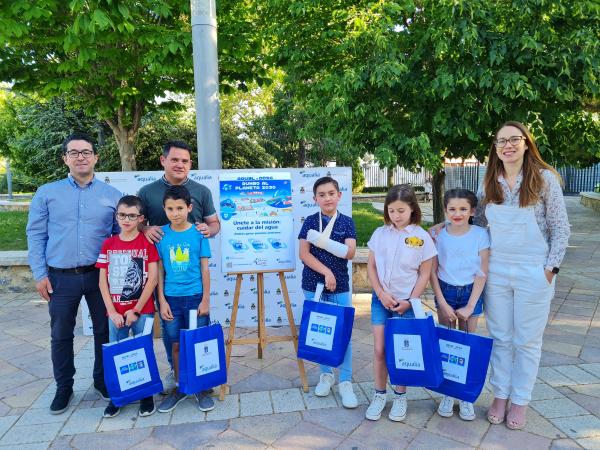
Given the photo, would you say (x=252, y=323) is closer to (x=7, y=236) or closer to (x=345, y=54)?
(x=345, y=54)

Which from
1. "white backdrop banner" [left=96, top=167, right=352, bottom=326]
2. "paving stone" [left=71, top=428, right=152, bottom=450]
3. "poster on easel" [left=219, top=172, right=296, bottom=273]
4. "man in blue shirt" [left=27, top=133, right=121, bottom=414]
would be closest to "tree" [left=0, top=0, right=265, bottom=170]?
"white backdrop banner" [left=96, top=167, right=352, bottom=326]

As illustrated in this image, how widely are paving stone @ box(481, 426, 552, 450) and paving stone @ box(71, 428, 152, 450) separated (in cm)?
216

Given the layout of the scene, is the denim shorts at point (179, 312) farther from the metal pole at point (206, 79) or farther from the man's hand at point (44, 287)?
the metal pole at point (206, 79)

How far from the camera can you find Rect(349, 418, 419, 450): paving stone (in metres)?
2.59

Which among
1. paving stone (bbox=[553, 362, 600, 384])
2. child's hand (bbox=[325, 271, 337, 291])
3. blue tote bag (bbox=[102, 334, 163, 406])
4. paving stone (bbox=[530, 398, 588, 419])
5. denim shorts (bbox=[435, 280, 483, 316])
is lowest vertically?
paving stone (bbox=[530, 398, 588, 419])

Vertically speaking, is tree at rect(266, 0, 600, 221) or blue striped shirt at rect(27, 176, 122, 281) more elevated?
tree at rect(266, 0, 600, 221)

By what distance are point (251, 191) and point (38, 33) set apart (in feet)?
17.0

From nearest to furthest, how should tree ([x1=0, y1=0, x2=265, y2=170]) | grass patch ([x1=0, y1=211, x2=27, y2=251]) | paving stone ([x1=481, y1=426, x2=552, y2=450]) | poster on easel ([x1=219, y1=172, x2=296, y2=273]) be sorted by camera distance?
paving stone ([x1=481, y1=426, x2=552, y2=450]) → poster on easel ([x1=219, y1=172, x2=296, y2=273]) → tree ([x1=0, y1=0, x2=265, y2=170]) → grass patch ([x1=0, y1=211, x2=27, y2=251])

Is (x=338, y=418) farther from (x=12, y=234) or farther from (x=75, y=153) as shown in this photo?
(x=12, y=234)

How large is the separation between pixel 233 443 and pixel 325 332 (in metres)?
0.92

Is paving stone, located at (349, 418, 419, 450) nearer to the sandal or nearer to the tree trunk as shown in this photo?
the sandal

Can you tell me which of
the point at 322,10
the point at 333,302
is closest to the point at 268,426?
the point at 333,302

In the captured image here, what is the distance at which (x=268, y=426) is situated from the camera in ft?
9.30

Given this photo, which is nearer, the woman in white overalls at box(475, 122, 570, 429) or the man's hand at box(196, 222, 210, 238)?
the woman in white overalls at box(475, 122, 570, 429)
